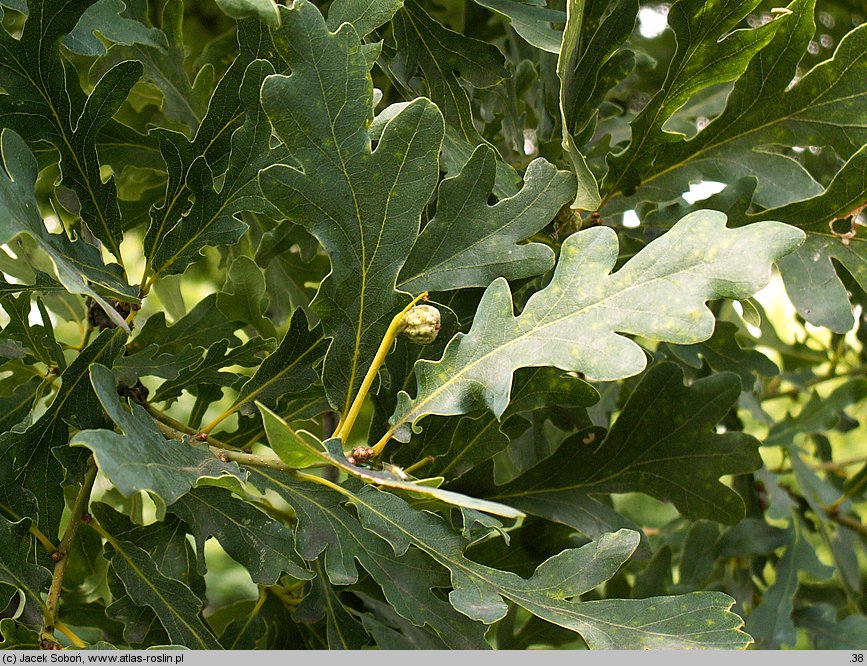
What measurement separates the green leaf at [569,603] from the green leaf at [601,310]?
0.19 feet

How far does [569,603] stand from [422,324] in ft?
0.68

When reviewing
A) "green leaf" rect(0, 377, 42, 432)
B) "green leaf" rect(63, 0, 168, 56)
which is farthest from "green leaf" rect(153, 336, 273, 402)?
"green leaf" rect(63, 0, 168, 56)

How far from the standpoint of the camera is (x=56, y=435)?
67cm

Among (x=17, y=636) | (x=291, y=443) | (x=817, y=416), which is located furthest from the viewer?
(x=817, y=416)

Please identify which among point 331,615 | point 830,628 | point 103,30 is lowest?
point 830,628

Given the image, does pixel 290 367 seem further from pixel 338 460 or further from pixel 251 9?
pixel 251 9

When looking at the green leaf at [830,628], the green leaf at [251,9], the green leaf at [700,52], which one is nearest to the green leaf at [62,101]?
the green leaf at [251,9]

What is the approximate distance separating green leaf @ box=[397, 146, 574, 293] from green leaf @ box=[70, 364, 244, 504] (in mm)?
181

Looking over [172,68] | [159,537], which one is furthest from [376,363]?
[172,68]

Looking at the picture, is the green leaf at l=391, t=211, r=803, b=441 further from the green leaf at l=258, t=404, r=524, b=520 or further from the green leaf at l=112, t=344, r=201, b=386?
the green leaf at l=112, t=344, r=201, b=386

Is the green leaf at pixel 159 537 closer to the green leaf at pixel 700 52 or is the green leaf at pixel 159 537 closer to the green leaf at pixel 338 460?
the green leaf at pixel 338 460

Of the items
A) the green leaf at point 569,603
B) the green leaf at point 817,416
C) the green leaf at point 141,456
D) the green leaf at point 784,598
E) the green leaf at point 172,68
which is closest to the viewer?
the green leaf at point 141,456

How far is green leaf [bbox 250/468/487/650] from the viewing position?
2.10ft

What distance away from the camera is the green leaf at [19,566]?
64 cm
